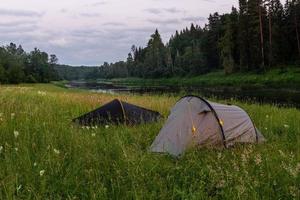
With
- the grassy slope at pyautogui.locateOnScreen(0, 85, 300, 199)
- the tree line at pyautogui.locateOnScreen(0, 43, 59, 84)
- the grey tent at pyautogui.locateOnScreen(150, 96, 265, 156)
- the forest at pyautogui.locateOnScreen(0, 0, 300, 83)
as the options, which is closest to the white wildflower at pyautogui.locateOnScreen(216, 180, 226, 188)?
the grassy slope at pyautogui.locateOnScreen(0, 85, 300, 199)

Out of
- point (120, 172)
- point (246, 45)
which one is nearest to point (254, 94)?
point (246, 45)

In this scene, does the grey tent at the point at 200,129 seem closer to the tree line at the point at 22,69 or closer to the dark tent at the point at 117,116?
the dark tent at the point at 117,116

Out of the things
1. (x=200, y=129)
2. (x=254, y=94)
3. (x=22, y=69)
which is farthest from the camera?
(x=22, y=69)

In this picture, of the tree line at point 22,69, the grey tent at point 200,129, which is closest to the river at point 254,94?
the grey tent at point 200,129

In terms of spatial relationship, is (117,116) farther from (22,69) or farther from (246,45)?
(22,69)

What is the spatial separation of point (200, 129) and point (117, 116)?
366 centimetres

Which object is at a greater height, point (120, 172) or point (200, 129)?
point (200, 129)

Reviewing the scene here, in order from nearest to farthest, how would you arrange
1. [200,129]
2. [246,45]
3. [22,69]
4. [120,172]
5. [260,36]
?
[120,172] → [200,129] → [260,36] → [246,45] → [22,69]

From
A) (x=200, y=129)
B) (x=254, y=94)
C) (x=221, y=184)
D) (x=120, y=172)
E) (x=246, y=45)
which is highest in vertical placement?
(x=246, y=45)

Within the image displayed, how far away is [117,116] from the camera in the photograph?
449 inches

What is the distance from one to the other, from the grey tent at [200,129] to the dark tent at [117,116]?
2323 mm

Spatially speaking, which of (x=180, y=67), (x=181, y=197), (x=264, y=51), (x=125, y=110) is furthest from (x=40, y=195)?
(x=180, y=67)

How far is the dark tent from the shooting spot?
11.2 meters

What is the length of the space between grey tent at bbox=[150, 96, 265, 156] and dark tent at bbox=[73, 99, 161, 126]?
2323 mm
